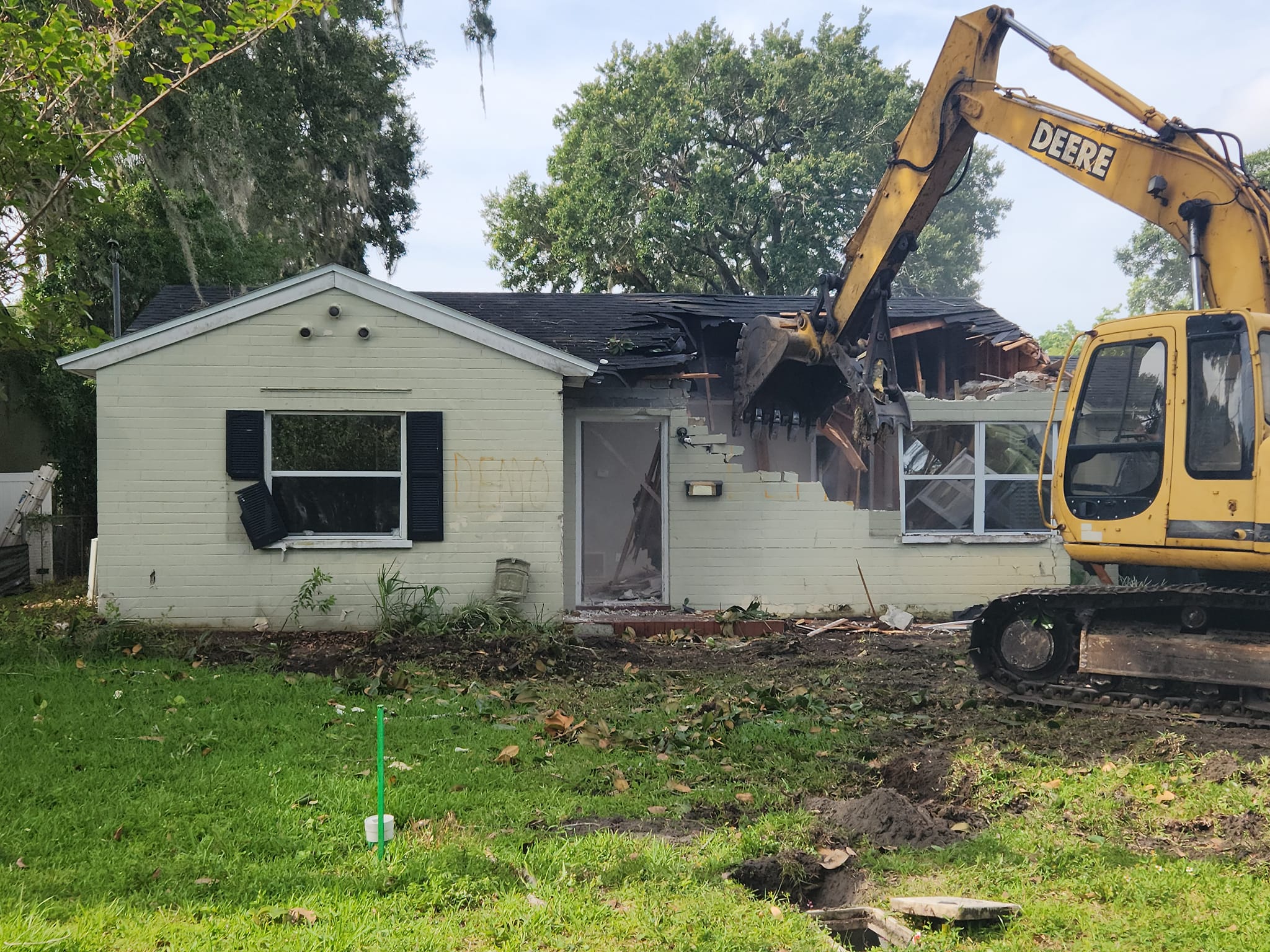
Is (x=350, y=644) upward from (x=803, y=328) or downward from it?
downward

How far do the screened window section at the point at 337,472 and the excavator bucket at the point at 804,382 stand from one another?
13.0ft

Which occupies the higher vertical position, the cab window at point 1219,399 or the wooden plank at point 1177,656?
the cab window at point 1219,399

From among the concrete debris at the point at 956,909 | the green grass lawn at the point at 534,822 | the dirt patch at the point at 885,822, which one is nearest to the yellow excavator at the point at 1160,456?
the green grass lawn at the point at 534,822

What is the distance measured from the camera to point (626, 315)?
13.6 metres

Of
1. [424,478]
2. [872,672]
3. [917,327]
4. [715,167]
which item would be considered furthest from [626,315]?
[715,167]

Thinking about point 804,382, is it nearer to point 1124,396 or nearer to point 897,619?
point 897,619

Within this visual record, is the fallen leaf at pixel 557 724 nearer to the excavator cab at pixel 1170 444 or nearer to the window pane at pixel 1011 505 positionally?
the excavator cab at pixel 1170 444

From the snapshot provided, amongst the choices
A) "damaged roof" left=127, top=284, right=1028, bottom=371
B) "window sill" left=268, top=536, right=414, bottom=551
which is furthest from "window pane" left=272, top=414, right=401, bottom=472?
"damaged roof" left=127, top=284, right=1028, bottom=371

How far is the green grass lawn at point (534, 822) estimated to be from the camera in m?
3.68

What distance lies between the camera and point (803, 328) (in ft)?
34.3

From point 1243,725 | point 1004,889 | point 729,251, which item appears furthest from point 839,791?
point 729,251

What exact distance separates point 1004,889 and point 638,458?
10751mm

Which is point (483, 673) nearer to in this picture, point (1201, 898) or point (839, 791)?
point (839, 791)

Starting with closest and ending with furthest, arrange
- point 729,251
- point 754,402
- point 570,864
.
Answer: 1. point 570,864
2. point 754,402
3. point 729,251
